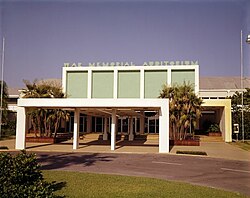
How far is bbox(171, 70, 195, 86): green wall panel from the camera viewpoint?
37969 mm

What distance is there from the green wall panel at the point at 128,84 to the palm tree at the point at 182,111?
425 inches

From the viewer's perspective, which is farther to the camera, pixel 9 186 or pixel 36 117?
pixel 36 117

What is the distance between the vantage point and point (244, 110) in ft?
111

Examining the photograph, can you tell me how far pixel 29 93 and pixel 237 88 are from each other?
86.1 feet

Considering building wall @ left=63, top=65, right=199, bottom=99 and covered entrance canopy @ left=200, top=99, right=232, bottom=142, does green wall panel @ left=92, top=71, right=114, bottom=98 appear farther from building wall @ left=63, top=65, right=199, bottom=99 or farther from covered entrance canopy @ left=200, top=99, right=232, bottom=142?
covered entrance canopy @ left=200, top=99, right=232, bottom=142

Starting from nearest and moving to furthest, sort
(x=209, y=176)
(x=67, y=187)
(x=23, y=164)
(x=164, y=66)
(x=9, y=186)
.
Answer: (x=9, y=186)
(x=23, y=164)
(x=67, y=187)
(x=209, y=176)
(x=164, y=66)

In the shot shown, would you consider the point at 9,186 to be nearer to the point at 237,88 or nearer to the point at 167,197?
the point at 167,197

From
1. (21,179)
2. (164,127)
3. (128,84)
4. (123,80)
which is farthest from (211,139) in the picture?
(21,179)

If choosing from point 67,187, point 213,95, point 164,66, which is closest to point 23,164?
point 67,187

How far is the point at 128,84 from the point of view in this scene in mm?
39938

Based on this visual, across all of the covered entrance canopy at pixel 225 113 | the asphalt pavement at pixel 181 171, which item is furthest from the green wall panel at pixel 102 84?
the asphalt pavement at pixel 181 171

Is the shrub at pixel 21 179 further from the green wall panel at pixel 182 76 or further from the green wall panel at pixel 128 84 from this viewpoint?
the green wall panel at pixel 128 84

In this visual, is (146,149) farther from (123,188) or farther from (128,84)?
(128,84)

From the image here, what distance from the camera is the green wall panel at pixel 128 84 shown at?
39.6 metres
